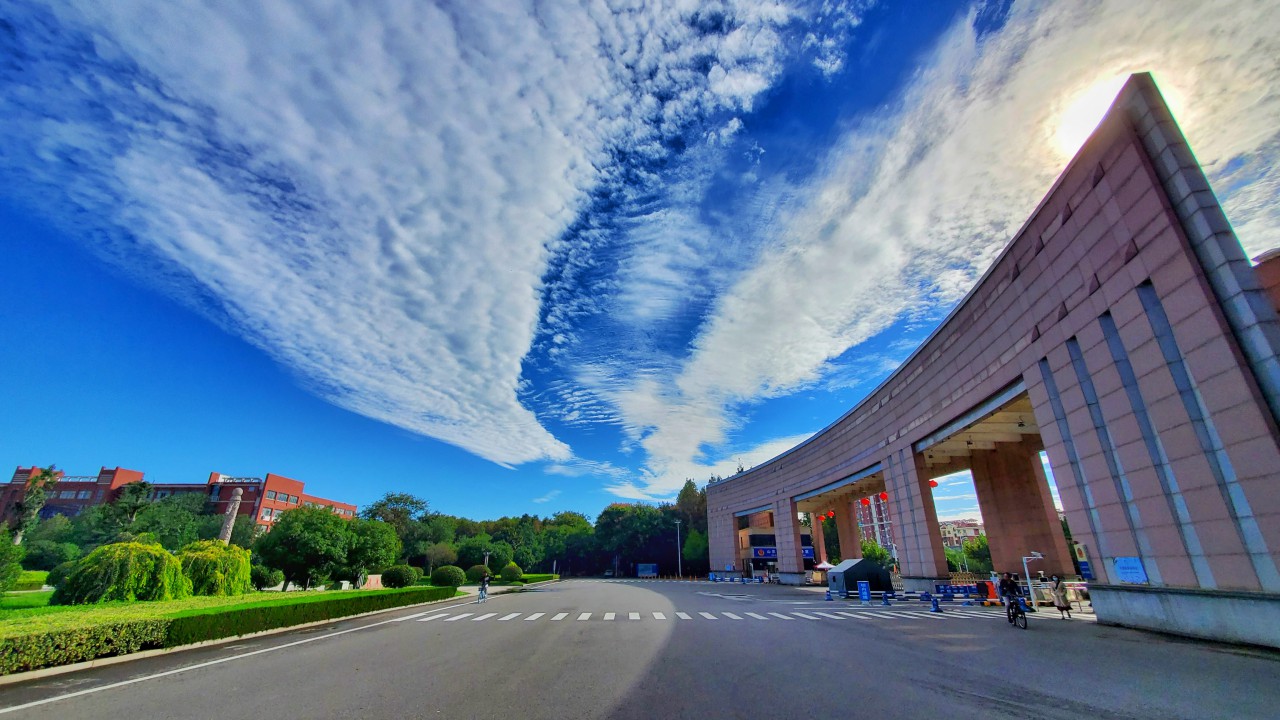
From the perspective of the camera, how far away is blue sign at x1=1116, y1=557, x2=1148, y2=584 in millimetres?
15172

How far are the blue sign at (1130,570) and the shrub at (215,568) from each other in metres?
37.6

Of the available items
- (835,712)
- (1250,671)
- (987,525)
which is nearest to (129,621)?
(835,712)

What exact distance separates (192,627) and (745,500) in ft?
190

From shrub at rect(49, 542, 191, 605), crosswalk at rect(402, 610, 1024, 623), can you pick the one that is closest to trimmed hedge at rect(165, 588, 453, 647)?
crosswalk at rect(402, 610, 1024, 623)

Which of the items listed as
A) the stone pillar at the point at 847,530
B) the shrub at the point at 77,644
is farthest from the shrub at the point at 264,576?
the stone pillar at the point at 847,530

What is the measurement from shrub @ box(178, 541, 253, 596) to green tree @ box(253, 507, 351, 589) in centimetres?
1230

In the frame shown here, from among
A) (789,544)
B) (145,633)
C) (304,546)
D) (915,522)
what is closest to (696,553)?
(789,544)

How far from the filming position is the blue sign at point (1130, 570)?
49.8 ft

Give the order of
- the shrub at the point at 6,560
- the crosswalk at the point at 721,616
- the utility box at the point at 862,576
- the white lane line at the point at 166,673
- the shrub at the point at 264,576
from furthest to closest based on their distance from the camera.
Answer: the shrub at the point at 264,576
the utility box at the point at 862,576
the shrub at the point at 6,560
the crosswalk at the point at 721,616
the white lane line at the point at 166,673

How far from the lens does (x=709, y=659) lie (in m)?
10.8

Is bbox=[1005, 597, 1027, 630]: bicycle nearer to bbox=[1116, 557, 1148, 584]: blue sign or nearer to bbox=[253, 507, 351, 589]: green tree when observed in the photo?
bbox=[1116, 557, 1148, 584]: blue sign

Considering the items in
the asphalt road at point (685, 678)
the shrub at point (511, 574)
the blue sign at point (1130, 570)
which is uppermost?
the blue sign at point (1130, 570)

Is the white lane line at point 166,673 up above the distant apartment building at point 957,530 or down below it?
below

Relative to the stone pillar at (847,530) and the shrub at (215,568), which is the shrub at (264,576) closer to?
the shrub at (215,568)
